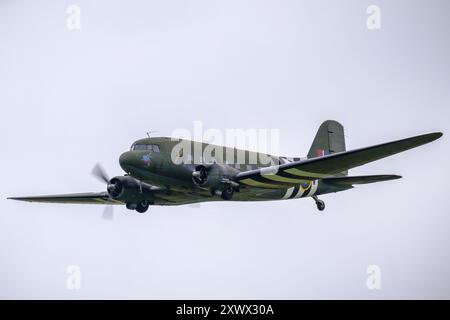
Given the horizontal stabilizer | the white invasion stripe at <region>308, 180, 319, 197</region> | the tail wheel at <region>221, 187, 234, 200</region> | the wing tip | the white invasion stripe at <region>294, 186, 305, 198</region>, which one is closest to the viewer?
the wing tip

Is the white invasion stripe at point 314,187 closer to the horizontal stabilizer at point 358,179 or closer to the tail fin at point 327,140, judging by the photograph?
the horizontal stabilizer at point 358,179

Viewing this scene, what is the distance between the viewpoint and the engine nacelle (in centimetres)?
2430

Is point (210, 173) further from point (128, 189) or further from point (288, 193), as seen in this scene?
point (288, 193)

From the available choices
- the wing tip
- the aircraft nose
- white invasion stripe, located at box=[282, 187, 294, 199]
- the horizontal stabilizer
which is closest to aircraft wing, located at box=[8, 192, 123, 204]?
the aircraft nose

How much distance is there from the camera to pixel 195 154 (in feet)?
75.9

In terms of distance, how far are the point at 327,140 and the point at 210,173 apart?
760 cm

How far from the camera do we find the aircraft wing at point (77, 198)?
26.5 m

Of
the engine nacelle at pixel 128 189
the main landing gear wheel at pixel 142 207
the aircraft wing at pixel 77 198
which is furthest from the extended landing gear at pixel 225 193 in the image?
the aircraft wing at pixel 77 198

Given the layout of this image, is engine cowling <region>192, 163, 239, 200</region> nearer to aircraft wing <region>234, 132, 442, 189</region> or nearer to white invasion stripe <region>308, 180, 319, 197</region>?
aircraft wing <region>234, 132, 442, 189</region>

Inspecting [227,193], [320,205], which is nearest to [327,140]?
[320,205]

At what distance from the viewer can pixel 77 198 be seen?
27.0 meters

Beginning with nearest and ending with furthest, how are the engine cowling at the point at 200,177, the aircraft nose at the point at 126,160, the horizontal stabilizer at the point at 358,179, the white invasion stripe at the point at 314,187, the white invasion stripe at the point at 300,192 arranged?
the aircraft nose at the point at 126,160 < the engine cowling at the point at 200,177 < the horizontal stabilizer at the point at 358,179 < the white invasion stripe at the point at 300,192 < the white invasion stripe at the point at 314,187

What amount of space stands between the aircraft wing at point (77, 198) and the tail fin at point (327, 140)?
7541mm
